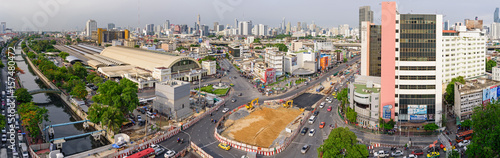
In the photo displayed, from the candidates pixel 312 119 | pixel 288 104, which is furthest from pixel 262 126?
pixel 288 104

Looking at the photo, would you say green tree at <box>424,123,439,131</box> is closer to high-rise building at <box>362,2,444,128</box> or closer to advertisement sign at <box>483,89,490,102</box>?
high-rise building at <box>362,2,444,128</box>

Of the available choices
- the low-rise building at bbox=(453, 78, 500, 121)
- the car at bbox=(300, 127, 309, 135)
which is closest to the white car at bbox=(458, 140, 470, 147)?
the low-rise building at bbox=(453, 78, 500, 121)

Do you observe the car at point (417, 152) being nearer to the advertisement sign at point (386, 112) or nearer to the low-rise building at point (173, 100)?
the advertisement sign at point (386, 112)

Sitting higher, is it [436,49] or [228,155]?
[436,49]

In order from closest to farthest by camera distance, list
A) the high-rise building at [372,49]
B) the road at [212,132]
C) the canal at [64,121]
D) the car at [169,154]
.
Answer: the car at [169,154], the road at [212,132], the canal at [64,121], the high-rise building at [372,49]

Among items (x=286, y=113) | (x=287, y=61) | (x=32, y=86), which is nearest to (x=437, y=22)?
(x=286, y=113)

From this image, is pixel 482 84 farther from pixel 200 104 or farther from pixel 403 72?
pixel 200 104

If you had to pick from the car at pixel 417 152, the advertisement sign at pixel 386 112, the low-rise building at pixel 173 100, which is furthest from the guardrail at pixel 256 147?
the car at pixel 417 152
